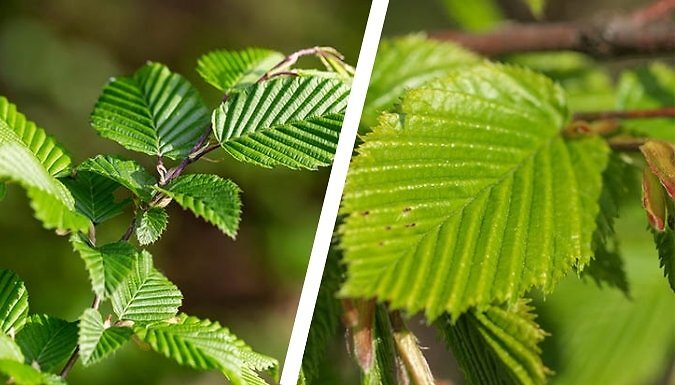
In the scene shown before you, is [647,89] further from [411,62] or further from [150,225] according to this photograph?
[150,225]

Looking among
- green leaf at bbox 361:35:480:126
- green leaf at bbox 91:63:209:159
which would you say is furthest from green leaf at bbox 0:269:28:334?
green leaf at bbox 361:35:480:126

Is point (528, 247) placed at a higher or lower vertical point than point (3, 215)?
lower

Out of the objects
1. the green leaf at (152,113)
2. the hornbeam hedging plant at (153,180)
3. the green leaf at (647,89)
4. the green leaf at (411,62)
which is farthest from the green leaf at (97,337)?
the green leaf at (647,89)

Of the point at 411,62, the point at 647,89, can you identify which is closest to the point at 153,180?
the point at 411,62

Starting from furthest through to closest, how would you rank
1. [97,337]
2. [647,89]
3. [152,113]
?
[647,89], [152,113], [97,337]

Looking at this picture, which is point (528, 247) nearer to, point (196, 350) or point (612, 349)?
point (196, 350)

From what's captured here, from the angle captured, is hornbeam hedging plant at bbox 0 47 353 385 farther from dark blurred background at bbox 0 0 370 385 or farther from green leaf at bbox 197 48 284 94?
dark blurred background at bbox 0 0 370 385

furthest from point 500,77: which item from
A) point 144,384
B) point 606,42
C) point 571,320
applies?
point 144,384
